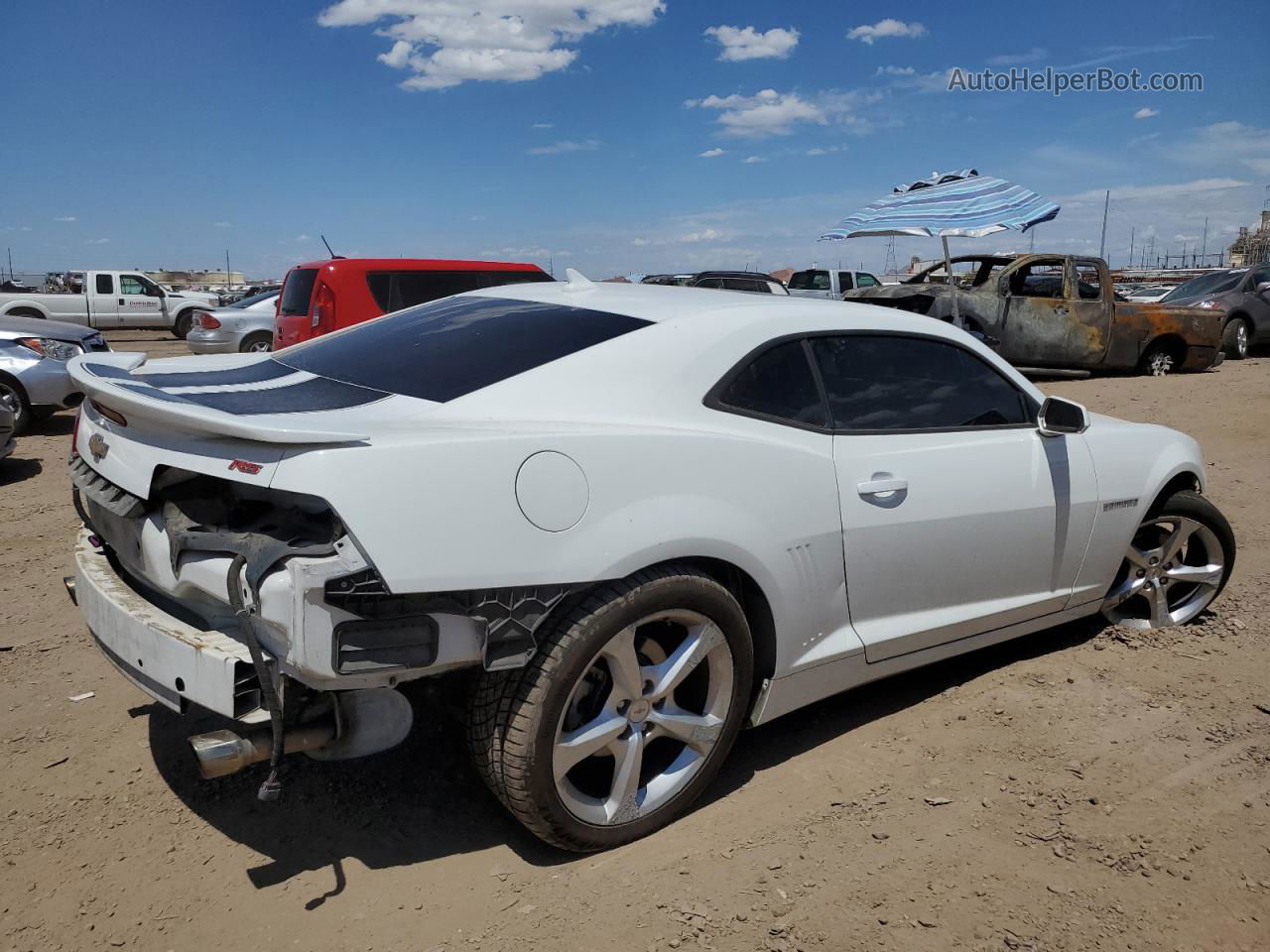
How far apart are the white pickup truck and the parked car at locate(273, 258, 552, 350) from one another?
13.4m

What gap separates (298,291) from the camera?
36.5 feet

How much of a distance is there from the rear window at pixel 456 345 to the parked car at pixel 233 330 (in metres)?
12.8

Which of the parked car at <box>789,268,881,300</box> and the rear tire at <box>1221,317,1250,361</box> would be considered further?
the parked car at <box>789,268,881,300</box>

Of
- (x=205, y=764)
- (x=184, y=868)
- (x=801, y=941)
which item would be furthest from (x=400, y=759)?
(x=801, y=941)

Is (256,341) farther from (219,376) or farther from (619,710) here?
(619,710)

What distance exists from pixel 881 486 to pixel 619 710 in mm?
1133

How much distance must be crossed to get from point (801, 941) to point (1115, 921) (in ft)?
2.71

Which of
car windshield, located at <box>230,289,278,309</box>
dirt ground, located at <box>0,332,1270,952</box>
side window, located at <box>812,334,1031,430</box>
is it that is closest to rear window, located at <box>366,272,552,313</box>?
car windshield, located at <box>230,289,278,309</box>

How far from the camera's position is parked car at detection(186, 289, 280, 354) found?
50.6ft

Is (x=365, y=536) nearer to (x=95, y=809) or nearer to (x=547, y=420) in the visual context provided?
(x=547, y=420)

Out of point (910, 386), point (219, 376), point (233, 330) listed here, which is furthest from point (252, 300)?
point (910, 386)

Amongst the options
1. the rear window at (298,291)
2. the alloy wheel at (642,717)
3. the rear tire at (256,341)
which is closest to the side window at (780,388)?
the alloy wheel at (642,717)

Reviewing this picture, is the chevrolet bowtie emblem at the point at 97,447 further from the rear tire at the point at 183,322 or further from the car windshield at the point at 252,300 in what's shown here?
the rear tire at the point at 183,322

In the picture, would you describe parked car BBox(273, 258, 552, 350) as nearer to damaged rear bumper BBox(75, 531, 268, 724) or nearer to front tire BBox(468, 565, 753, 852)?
damaged rear bumper BBox(75, 531, 268, 724)
